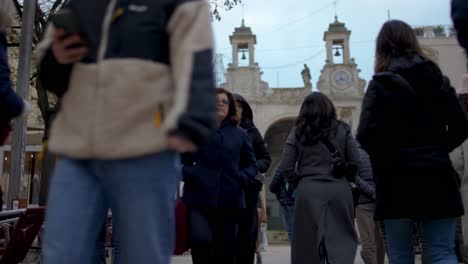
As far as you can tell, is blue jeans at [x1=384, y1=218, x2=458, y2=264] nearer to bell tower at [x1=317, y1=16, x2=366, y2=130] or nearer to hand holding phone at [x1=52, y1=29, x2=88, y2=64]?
hand holding phone at [x1=52, y1=29, x2=88, y2=64]

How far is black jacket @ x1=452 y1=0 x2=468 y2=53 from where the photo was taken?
293 centimetres

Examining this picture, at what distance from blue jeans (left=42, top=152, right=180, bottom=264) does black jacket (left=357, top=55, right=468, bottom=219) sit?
1778 mm

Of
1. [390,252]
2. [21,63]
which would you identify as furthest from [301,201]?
[21,63]

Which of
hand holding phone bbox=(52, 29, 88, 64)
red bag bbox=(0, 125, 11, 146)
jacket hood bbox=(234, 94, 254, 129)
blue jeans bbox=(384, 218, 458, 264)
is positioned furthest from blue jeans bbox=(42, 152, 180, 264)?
jacket hood bbox=(234, 94, 254, 129)

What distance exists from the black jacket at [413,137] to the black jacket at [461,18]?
1.27 feet

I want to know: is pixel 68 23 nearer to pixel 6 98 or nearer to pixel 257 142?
pixel 6 98

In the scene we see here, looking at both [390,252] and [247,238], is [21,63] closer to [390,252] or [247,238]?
[247,238]

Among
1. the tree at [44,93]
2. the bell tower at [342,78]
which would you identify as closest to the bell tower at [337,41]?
the bell tower at [342,78]

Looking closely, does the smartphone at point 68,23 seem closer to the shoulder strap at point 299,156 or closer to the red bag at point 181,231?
the red bag at point 181,231

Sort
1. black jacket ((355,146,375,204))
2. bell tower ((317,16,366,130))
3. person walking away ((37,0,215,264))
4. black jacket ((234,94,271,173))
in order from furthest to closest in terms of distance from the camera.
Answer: bell tower ((317,16,366,130)) < black jacket ((355,146,375,204)) < black jacket ((234,94,271,173)) < person walking away ((37,0,215,264))

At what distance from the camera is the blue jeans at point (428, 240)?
312 centimetres

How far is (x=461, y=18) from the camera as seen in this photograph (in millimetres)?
2943

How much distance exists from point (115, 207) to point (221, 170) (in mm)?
2824

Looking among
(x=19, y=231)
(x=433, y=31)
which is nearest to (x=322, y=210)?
(x=19, y=231)
